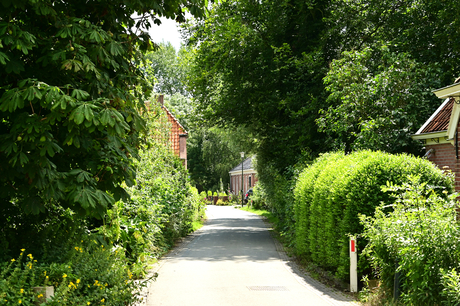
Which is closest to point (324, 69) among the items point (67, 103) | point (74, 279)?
point (74, 279)

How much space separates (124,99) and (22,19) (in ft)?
5.39

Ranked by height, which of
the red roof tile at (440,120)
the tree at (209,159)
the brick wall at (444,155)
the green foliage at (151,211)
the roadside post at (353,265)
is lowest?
the roadside post at (353,265)

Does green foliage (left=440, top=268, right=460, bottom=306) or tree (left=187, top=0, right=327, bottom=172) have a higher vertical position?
tree (left=187, top=0, right=327, bottom=172)

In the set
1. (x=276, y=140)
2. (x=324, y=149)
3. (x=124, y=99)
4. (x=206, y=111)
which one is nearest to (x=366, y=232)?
(x=124, y=99)

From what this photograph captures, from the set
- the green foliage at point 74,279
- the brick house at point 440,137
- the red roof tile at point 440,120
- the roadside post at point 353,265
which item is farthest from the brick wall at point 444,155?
the green foliage at point 74,279

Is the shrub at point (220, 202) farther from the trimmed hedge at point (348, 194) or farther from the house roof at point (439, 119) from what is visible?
the trimmed hedge at point (348, 194)

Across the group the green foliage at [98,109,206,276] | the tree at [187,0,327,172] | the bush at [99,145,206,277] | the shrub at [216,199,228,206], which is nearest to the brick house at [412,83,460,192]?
the tree at [187,0,327,172]

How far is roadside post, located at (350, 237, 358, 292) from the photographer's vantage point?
8.73 m

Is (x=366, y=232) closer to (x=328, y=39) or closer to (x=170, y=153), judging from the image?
(x=170, y=153)

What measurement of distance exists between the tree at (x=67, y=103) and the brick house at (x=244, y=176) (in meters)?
48.7

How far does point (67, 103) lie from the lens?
4.94m

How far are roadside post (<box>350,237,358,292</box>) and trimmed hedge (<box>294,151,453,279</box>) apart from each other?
156 millimetres

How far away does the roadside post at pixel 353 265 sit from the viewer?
873 centimetres

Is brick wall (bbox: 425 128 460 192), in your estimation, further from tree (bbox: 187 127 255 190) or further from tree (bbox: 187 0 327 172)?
tree (bbox: 187 127 255 190)
